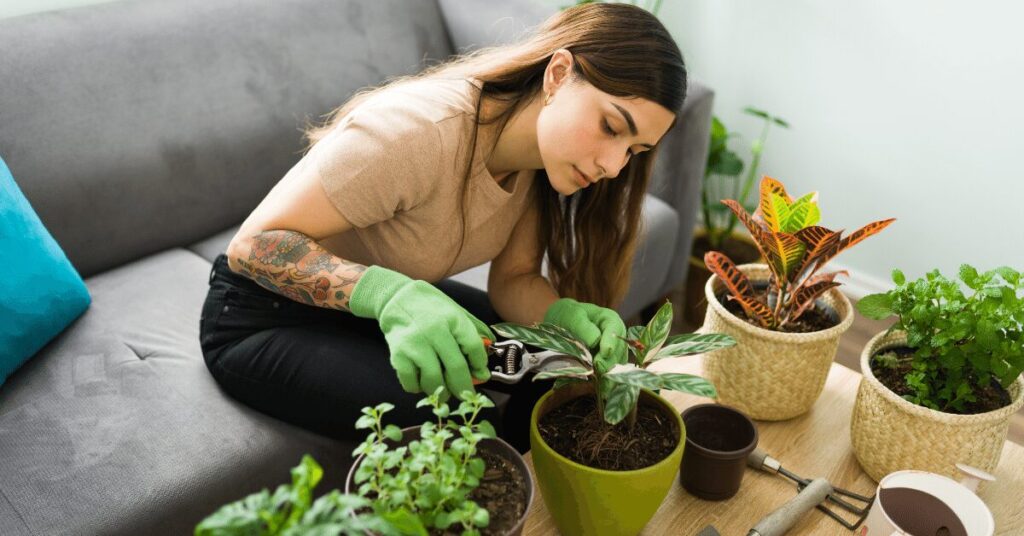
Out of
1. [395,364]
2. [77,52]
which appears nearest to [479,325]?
[395,364]

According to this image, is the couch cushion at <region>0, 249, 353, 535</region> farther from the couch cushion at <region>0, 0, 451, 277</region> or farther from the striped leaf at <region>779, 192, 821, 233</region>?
the striped leaf at <region>779, 192, 821, 233</region>

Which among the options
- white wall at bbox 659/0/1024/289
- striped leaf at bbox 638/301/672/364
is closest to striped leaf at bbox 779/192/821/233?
striped leaf at bbox 638/301/672/364

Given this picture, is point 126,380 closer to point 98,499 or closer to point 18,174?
point 98,499

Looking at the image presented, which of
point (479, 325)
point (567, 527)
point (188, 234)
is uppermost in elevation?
point (479, 325)

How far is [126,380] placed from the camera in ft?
4.37

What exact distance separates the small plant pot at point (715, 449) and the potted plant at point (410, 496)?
268mm

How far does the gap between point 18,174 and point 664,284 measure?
1412 mm

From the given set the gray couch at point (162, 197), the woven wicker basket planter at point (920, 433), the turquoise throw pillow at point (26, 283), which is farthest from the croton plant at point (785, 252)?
the turquoise throw pillow at point (26, 283)

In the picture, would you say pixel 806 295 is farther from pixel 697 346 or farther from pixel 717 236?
pixel 717 236

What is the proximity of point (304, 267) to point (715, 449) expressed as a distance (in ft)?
1.88

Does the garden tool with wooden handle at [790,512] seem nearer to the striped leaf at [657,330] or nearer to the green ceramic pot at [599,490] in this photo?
the green ceramic pot at [599,490]

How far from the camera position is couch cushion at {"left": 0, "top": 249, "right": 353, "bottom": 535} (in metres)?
1.12

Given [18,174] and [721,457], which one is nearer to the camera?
[721,457]

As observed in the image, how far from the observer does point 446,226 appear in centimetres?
128
